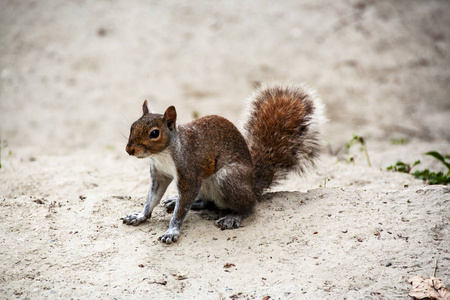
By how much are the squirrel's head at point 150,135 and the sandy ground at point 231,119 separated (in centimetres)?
60

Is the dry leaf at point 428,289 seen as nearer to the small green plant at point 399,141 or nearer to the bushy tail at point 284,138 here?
the bushy tail at point 284,138

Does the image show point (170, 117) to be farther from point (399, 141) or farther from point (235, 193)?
point (399, 141)

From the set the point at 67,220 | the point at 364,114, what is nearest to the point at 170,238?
the point at 67,220

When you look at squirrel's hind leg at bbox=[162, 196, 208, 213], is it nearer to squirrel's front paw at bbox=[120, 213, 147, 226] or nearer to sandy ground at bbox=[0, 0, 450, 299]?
sandy ground at bbox=[0, 0, 450, 299]

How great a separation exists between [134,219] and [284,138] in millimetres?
1243

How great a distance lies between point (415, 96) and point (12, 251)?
6154mm

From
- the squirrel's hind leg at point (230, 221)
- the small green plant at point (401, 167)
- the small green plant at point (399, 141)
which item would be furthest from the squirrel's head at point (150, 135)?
the small green plant at point (399, 141)

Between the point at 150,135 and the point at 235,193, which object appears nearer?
the point at 150,135

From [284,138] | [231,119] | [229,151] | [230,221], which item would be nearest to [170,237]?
[230,221]

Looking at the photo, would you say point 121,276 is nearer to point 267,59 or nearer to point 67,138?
point 67,138

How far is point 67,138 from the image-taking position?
5934mm

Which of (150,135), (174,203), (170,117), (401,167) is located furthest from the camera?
(401,167)

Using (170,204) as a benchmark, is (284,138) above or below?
above

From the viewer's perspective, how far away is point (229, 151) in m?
3.16
